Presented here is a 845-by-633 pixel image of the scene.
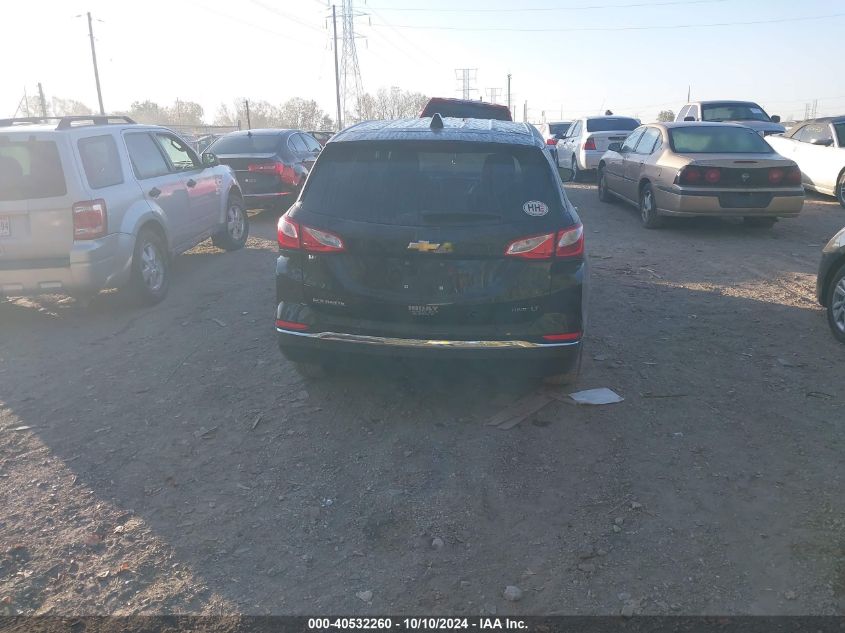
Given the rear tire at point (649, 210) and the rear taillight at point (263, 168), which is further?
the rear taillight at point (263, 168)

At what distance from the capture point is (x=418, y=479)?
3.79 metres

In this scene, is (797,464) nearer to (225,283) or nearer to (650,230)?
(225,283)

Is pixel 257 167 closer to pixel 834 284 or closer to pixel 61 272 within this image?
pixel 61 272

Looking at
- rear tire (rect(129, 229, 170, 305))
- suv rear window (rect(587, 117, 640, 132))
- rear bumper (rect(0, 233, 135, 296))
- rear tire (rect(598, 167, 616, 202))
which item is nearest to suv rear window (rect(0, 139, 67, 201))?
rear bumper (rect(0, 233, 135, 296))

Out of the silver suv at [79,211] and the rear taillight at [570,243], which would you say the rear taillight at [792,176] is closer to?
the rear taillight at [570,243]

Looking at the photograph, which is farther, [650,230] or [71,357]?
[650,230]

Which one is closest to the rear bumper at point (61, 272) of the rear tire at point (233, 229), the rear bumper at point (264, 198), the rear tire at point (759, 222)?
the rear tire at point (233, 229)

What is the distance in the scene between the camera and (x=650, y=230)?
11.2 m

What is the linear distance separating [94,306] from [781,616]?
22.7ft

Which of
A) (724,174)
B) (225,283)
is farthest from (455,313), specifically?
(724,174)

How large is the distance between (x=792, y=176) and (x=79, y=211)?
366 inches

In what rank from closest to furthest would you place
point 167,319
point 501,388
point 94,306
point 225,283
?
point 501,388 → point 167,319 → point 94,306 → point 225,283

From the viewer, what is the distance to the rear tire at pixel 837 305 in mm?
5784

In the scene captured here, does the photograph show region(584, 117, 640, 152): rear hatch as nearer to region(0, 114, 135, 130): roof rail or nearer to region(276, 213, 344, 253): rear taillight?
region(0, 114, 135, 130): roof rail
